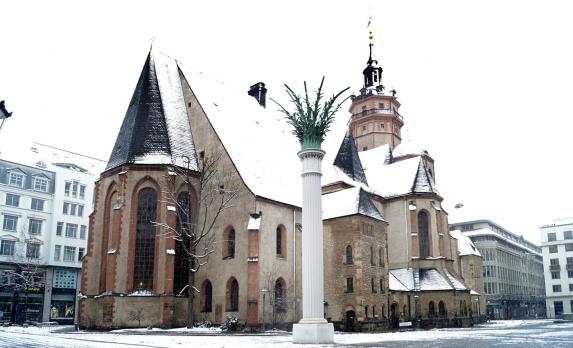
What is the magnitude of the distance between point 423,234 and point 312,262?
3056 cm

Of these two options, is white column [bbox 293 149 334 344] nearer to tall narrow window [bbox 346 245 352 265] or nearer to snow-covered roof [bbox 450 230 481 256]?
tall narrow window [bbox 346 245 352 265]

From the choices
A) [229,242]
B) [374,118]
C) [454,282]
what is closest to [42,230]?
[229,242]

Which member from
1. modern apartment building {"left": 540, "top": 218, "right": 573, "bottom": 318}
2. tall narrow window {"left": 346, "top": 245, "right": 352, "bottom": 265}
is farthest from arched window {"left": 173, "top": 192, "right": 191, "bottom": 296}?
modern apartment building {"left": 540, "top": 218, "right": 573, "bottom": 318}

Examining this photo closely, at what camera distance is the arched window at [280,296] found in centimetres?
3900

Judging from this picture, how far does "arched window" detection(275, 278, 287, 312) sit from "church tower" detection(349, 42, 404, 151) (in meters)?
38.6

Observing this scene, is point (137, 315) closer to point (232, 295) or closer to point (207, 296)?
point (207, 296)

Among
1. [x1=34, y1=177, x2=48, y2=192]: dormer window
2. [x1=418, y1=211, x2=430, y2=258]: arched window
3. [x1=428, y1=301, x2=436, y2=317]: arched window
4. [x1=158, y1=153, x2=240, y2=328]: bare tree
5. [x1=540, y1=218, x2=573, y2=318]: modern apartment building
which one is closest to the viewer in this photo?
[x1=158, y1=153, x2=240, y2=328]: bare tree

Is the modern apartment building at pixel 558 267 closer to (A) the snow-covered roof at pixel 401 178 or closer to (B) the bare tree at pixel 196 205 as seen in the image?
(A) the snow-covered roof at pixel 401 178

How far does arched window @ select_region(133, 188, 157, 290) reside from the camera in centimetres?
3712

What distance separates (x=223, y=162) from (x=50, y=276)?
29858mm

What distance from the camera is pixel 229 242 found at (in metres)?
39.9

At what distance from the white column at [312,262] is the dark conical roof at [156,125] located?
49.3 ft

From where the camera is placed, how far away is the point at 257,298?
119ft

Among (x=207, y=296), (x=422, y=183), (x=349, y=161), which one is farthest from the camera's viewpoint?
(x=349, y=161)
